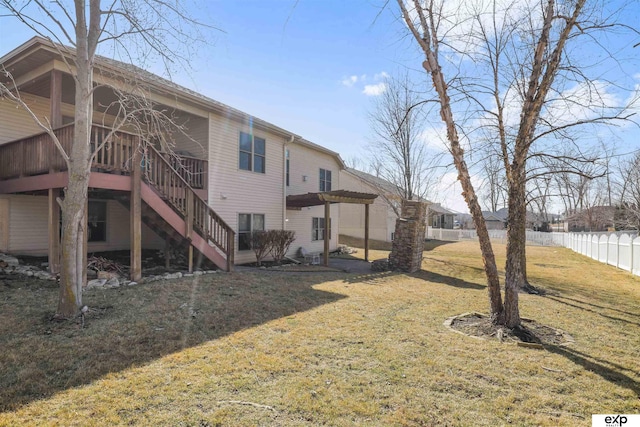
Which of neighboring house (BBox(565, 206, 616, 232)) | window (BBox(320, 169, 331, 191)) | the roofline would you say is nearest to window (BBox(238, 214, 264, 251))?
the roofline

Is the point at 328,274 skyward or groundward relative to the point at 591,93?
groundward

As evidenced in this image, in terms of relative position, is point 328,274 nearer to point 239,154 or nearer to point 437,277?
point 437,277

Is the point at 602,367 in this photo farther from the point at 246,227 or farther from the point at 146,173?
the point at 246,227

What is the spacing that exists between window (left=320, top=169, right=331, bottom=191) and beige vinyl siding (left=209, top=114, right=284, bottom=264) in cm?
374

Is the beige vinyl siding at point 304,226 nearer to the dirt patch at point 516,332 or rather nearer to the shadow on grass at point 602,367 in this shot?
the dirt patch at point 516,332

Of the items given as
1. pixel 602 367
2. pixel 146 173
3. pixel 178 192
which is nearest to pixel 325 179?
pixel 178 192

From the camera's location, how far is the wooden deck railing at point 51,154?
698cm

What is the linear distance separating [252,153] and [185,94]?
11.1 ft

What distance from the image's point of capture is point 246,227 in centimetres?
1243

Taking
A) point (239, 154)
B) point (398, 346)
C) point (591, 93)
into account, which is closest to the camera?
point (398, 346)

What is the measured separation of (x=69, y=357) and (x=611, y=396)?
562cm

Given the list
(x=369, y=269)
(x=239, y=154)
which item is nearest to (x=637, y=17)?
(x=369, y=269)

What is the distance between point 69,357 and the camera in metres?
3.86

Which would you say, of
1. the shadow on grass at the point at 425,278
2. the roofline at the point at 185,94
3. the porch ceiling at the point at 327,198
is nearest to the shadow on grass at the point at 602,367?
the shadow on grass at the point at 425,278
